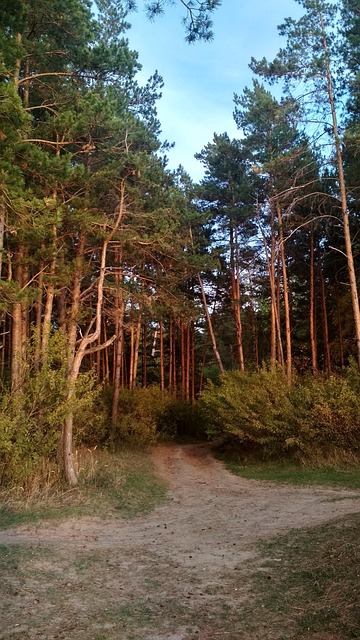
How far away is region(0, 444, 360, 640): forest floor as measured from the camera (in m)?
4.39

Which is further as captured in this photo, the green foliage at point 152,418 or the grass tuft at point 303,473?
the green foliage at point 152,418

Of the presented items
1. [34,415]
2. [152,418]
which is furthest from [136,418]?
[34,415]

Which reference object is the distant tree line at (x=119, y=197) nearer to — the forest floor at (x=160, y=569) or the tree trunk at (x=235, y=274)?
the tree trunk at (x=235, y=274)

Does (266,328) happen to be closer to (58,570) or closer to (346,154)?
(346,154)

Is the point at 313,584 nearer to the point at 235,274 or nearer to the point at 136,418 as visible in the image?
the point at 136,418

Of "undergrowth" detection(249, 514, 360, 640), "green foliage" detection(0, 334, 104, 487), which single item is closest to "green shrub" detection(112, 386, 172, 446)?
"green foliage" detection(0, 334, 104, 487)

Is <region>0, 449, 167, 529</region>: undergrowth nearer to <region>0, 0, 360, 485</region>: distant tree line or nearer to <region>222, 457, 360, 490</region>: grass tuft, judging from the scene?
<region>0, 0, 360, 485</region>: distant tree line

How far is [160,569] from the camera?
20.2ft

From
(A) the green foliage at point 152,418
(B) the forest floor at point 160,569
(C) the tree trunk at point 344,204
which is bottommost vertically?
(B) the forest floor at point 160,569

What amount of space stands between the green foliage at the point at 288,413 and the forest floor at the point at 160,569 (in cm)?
300

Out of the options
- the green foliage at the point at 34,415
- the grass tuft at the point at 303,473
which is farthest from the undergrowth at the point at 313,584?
the green foliage at the point at 34,415

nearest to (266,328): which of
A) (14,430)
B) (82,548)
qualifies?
(14,430)

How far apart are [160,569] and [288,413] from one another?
8.69 m

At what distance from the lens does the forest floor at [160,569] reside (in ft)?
14.4
